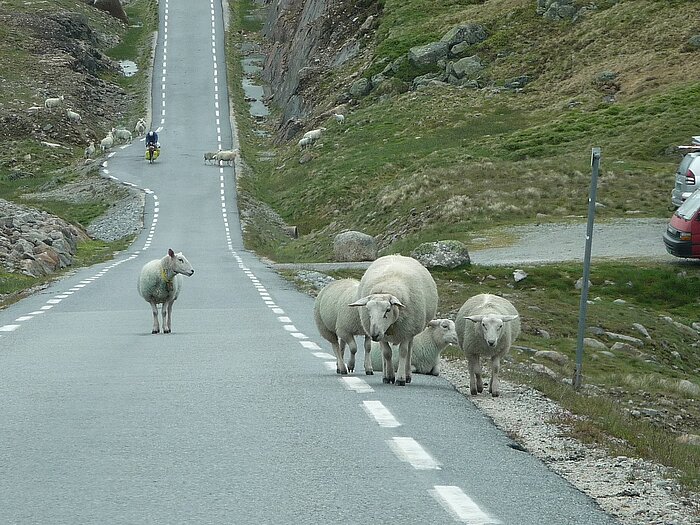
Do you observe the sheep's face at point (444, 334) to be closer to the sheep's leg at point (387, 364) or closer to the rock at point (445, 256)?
the sheep's leg at point (387, 364)

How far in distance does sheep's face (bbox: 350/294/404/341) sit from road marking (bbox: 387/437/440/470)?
103 inches

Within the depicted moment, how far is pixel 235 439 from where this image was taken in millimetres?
8953

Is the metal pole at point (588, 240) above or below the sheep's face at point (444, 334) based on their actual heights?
above

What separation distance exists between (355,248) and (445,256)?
28.3ft

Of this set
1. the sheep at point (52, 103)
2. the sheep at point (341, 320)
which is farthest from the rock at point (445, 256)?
the sheep at point (52, 103)

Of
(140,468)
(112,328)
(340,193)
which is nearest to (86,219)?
(340,193)

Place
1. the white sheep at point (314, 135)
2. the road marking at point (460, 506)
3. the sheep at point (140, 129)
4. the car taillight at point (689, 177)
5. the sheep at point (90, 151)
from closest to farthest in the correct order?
the road marking at point (460, 506)
the car taillight at point (689, 177)
the white sheep at point (314, 135)
the sheep at point (90, 151)
the sheep at point (140, 129)

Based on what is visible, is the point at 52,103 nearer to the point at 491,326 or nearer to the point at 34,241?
the point at 34,241

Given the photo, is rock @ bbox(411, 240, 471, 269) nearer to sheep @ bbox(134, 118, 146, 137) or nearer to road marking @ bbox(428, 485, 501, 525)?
road marking @ bbox(428, 485, 501, 525)

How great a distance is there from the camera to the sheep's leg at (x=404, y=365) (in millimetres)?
12188

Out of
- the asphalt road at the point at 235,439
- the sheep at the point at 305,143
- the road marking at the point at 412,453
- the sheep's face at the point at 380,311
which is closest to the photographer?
the asphalt road at the point at 235,439

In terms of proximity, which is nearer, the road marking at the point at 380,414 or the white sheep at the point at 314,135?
the road marking at the point at 380,414

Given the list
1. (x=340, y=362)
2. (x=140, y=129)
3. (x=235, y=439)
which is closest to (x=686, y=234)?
(x=340, y=362)

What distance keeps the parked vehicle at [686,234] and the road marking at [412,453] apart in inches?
947
